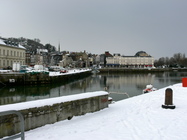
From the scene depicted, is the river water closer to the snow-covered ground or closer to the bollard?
the bollard

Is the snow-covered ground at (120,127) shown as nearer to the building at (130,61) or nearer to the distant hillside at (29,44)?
the distant hillside at (29,44)

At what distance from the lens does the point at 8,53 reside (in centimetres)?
5416

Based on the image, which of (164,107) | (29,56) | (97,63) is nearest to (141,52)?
(97,63)

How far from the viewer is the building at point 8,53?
51831mm

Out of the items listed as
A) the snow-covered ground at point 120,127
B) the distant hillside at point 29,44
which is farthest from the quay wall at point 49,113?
the distant hillside at point 29,44

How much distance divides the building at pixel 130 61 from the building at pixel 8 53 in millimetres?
90948

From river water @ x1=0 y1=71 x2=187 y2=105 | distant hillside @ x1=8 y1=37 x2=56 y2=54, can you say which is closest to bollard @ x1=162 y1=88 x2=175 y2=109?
river water @ x1=0 y1=71 x2=187 y2=105

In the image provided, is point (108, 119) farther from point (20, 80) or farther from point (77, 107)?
point (20, 80)

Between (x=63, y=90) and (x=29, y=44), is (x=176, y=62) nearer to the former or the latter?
(x=29, y=44)

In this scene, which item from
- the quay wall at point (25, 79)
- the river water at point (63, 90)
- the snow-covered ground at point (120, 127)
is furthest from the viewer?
the quay wall at point (25, 79)

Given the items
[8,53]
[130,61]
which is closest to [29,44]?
[130,61]

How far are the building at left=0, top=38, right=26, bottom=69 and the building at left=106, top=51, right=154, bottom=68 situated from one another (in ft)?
298

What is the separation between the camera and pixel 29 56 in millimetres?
113312

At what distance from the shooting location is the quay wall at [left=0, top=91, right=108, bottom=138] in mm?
5012
